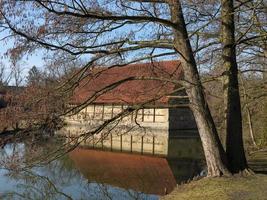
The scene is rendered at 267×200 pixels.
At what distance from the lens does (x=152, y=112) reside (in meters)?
37.2

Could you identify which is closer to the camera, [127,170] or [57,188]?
[57,188]

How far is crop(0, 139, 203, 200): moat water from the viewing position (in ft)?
37.3

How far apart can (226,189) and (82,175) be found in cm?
942

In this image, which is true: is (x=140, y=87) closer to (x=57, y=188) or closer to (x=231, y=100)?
(x=231, y=100)

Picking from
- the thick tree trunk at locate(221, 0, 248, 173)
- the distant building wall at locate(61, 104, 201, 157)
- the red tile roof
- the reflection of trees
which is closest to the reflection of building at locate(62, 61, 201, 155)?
the red tile roof

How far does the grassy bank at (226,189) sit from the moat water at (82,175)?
2489mm

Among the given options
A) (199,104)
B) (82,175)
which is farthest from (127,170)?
(199,104)

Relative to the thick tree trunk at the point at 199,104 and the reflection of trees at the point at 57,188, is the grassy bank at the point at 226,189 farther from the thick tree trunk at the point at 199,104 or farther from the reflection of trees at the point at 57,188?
the reflection of trees at the point at 57,188

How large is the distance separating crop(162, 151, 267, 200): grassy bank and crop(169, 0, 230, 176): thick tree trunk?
44 cm

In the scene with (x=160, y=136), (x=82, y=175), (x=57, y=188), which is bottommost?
(x=57, y=188)

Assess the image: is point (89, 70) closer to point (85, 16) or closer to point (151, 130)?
point (85, 16)

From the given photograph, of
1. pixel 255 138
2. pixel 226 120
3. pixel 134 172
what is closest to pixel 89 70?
pixel 226 120

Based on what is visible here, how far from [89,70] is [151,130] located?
82.6 ft

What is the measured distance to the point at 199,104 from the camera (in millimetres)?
11750
